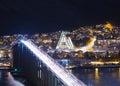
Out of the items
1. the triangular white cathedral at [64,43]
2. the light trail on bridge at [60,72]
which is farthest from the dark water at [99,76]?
the triangular white cathedral at [64,43]

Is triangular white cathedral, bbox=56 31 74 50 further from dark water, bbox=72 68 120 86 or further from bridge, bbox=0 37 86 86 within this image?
dark water, bbox=72 68 120 86

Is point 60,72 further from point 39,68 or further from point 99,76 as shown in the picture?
point 99,76

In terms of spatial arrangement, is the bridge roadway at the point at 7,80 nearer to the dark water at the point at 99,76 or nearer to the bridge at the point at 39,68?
the bridge at the point at 39,68

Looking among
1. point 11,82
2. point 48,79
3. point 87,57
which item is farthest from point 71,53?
point 48,79

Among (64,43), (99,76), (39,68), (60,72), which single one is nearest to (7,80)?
(99,76)

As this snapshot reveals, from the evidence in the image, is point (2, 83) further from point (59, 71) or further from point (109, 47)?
point (109, 47)
